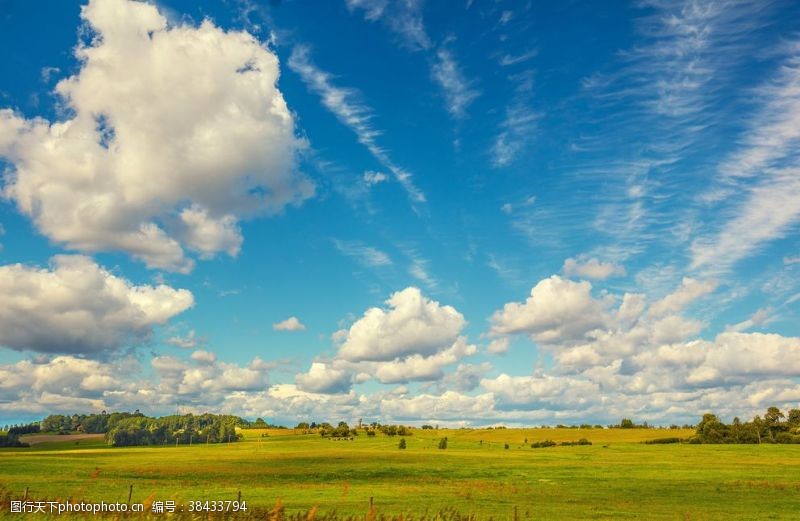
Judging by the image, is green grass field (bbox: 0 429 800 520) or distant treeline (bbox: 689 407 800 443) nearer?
green grass field (bbox: 0 429 800 520)

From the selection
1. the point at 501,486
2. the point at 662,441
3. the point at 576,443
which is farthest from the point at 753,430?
the point at 501,486

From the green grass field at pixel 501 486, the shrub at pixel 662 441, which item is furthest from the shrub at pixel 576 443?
the green grass field at pixel 501 486

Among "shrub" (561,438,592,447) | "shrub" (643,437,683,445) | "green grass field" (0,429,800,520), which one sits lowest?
"shrub" (561,438,592,447)

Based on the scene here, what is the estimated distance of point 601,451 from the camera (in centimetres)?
13575

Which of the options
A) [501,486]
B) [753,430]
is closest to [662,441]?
[753,430]

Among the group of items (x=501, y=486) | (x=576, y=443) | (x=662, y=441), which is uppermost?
(x=501, y=486)

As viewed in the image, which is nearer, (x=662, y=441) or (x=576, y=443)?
(x=662, y=441)

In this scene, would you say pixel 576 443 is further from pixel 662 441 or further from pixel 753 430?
pixel 753 430

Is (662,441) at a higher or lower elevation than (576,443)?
higher

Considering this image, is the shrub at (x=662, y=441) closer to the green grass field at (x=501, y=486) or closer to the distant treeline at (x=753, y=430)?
the distant treeline at (x=753, y=430)

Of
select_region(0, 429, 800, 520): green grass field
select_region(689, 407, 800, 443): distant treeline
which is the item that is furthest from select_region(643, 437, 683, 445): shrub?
select_region(0, 429, 800, 520): green grass field

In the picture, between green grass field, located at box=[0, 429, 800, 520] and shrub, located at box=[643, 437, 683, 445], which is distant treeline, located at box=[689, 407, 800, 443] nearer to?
shrub, located at box=[643, 437, 683, 445]

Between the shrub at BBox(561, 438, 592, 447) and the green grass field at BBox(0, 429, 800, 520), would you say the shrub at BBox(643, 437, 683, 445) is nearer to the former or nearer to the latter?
the shrub at BBox(561, 438, 592, 447)

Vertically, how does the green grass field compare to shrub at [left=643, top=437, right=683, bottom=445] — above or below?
above
